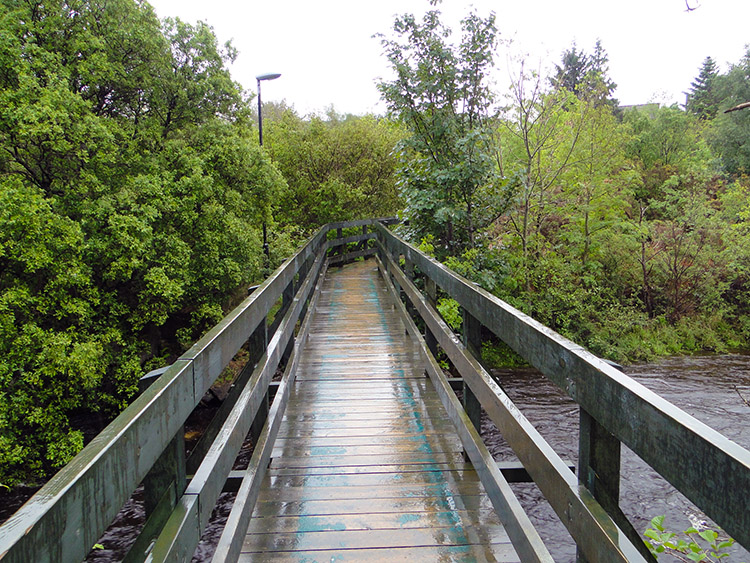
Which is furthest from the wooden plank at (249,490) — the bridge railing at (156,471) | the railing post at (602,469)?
the railing post at (602,469)

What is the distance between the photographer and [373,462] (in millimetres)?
3377

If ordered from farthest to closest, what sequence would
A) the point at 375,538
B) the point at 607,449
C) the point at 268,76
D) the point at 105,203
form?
the point at 268,76, the point at 105,203, the point at 375,538, the point at 607,449

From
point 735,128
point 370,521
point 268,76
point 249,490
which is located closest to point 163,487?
point 249,490

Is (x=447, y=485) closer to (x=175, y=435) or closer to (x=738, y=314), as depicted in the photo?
(x=175, y=435)

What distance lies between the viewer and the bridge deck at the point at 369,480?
8.14 feet

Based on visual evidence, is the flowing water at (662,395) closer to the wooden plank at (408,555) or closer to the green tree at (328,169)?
the wooden plank at (408,555)

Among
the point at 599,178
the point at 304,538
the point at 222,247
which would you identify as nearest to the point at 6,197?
the point at 222,247

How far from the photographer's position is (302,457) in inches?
137

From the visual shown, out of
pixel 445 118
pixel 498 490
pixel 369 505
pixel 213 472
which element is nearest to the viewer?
pixel 213 472

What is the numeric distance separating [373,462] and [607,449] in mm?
2145

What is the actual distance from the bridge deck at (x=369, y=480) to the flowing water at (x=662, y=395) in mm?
1303

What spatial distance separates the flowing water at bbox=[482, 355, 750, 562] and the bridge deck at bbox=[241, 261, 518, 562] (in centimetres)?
130

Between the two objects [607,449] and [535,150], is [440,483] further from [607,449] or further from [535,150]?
[535,150]

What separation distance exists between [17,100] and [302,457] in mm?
12068
